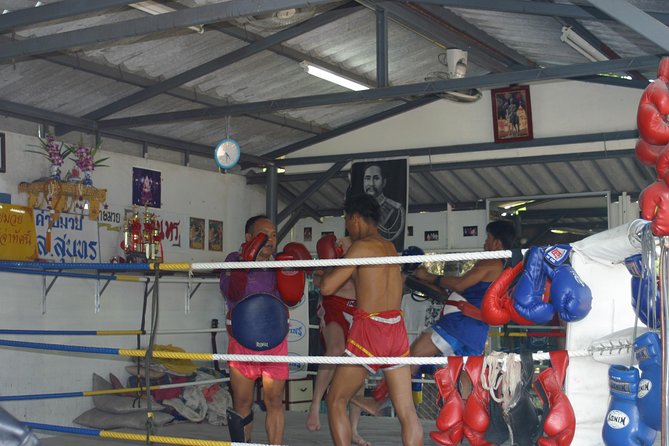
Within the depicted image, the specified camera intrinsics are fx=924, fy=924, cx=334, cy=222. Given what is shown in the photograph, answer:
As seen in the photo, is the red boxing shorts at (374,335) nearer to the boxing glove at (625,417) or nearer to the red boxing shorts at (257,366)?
the red boxing shorts at (257,366)

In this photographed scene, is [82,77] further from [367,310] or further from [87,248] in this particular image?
[367,310]

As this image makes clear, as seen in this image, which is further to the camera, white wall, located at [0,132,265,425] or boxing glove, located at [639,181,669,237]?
white wall, located at [0,132,265,425]

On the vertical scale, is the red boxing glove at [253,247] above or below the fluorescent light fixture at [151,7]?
below

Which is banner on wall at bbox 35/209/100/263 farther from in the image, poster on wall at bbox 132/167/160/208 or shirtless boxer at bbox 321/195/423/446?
shirtless boxer at bbox 321/195/423/446

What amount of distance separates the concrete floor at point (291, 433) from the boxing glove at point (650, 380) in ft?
11.0

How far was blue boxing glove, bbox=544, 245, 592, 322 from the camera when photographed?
2.77 meters

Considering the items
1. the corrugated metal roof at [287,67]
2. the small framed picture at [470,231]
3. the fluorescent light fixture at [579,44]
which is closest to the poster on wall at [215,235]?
the corrugated metal roof at [287,67]

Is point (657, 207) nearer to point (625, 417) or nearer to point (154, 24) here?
point (625, 417)

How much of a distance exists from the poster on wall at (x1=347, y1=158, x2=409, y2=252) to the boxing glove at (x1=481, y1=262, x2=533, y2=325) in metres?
6.64

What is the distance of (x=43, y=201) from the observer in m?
7.35

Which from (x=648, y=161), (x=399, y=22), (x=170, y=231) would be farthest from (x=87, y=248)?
(x=648, y=161)

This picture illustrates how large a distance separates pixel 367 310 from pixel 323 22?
140 inches

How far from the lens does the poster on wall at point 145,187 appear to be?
8562 millimetres

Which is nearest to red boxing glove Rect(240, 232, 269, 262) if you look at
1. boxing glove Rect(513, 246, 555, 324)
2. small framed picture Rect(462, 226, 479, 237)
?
boxing glove Rect(513, 246, 555, 324)
